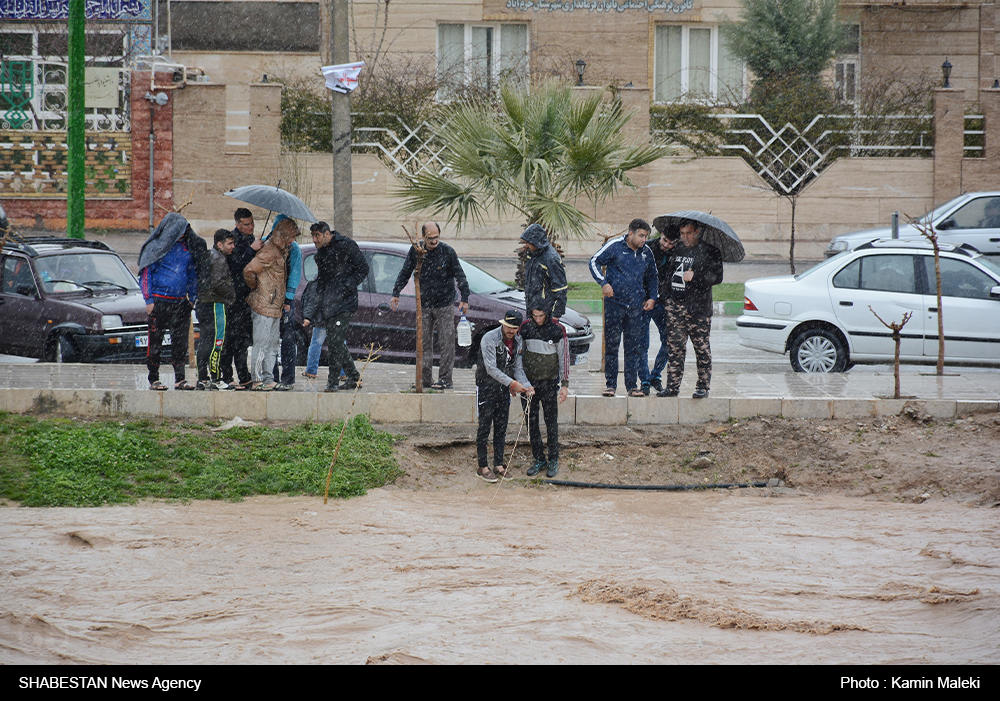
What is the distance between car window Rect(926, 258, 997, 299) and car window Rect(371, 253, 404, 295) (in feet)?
19.5

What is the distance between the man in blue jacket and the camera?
31.6 ft

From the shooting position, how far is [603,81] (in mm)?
23109

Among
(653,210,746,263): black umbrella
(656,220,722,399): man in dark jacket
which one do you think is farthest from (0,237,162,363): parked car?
(653,210,746,263): black umbrella

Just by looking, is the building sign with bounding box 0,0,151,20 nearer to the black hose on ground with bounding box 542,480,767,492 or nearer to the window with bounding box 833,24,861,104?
the window with bounding box 833,24,861,104

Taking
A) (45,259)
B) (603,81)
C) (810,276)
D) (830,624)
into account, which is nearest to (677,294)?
(810,276)

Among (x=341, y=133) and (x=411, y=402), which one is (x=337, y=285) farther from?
(x=341, y=133)

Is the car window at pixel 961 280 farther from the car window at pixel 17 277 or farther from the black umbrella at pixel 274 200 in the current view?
the car window at pixel 17 277

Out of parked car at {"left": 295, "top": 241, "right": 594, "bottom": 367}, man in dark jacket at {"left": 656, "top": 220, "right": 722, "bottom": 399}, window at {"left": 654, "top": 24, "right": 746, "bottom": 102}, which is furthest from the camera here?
window at {"left": 654, "top": 24, "right": 746, "bottom": 102}

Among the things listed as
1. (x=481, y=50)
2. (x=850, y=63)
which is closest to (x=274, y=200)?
(x=481, y=50)

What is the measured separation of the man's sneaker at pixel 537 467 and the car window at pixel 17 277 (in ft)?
21.4

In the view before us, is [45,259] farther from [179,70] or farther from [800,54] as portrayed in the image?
[800,54]

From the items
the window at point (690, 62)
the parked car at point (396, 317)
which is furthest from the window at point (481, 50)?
the parked car at point (396, 317)

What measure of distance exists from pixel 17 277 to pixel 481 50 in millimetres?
14510
